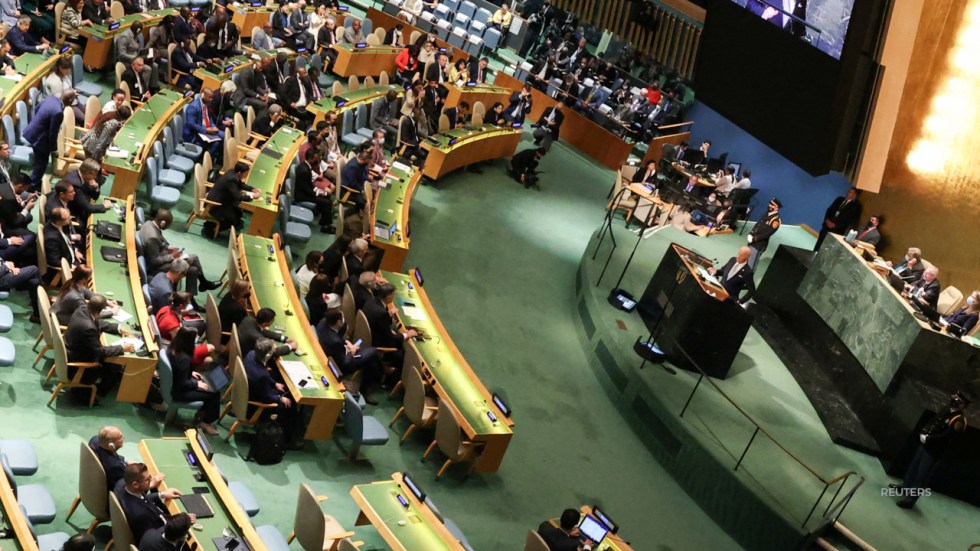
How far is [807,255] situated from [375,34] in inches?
436

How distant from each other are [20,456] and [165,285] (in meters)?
2.78

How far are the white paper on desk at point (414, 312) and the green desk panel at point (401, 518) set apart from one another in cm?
328

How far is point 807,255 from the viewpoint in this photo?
15094mm

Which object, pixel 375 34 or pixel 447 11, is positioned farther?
pixel 447 11

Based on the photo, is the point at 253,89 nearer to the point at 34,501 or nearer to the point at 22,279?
the point at 22,279

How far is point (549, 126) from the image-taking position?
20.9 meters

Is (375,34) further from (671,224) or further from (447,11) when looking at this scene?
(671,224)

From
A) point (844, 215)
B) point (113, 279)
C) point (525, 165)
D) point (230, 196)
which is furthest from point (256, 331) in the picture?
point (844, 215)

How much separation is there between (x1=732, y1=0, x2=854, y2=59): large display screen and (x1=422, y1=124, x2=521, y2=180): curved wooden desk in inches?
308

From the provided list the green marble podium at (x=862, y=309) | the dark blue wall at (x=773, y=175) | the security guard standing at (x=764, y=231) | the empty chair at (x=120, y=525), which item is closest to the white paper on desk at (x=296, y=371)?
the empty chair at (x=120, y=525)

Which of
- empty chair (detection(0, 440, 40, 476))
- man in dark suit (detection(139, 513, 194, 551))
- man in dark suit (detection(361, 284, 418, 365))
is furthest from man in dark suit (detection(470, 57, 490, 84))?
man in dark suit (detection(139, 513, 194, 551))

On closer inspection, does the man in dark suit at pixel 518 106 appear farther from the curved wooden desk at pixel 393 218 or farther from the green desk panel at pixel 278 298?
the green desk panel at pixel 278 298

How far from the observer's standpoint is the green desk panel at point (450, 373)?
1038 cm

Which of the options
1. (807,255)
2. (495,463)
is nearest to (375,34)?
(807,255)
